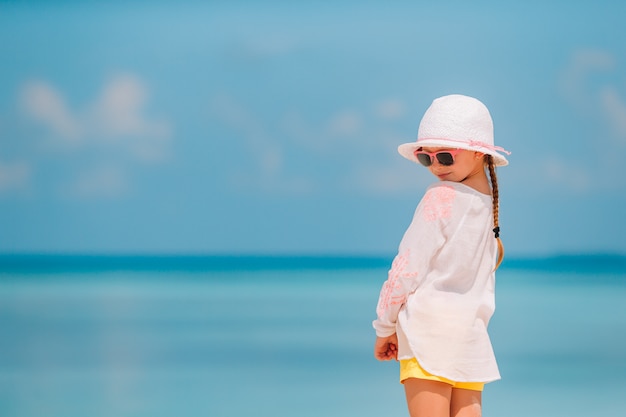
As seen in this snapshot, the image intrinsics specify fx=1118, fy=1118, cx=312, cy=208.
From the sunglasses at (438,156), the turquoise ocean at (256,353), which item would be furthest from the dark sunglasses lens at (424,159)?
the turquoise ocean at (256,353)

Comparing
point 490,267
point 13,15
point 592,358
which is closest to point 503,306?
point 592,358

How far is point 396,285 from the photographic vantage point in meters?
2.12

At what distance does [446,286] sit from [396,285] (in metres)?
0.10

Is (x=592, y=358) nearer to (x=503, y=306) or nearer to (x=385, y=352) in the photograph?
(x=503, y=306)

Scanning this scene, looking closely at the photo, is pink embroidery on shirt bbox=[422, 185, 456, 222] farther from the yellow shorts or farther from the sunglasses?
the yellow shorts

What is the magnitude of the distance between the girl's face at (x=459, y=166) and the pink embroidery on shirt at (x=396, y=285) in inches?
8.2

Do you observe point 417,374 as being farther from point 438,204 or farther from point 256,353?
point 256,353

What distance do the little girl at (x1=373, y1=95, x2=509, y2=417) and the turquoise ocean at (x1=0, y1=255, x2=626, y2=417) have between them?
5.55 feet

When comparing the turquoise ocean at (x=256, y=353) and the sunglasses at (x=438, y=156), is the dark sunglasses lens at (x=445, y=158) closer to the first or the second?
the sunglasses at (x=438, y=156)

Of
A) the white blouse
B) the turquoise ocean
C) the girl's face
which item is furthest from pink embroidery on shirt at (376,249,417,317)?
the turquoise ocean

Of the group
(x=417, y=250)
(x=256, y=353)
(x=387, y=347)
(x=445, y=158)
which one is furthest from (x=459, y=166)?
(x=256, y=353)

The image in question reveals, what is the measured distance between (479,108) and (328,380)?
96.9 inches

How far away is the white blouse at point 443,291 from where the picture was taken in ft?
6.90

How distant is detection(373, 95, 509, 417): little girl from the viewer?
82.9 inches
